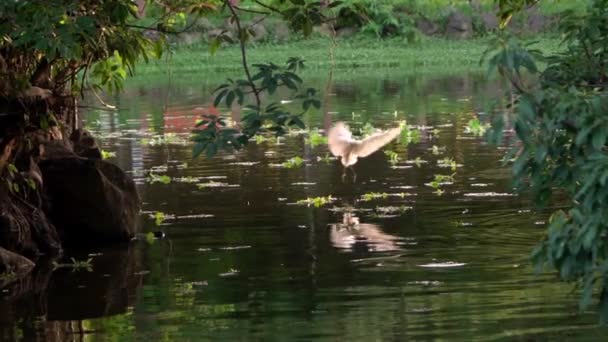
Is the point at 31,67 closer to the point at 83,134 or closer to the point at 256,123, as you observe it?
the point at 83,134

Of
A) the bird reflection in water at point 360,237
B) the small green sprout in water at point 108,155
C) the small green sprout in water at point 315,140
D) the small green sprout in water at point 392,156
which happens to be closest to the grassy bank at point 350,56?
the small green sprout in water at point 315,140

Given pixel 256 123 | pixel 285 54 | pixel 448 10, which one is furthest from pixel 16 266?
pixel 448 10

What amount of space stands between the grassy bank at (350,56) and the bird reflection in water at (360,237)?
28730 mm

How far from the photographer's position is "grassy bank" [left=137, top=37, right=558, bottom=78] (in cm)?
4406

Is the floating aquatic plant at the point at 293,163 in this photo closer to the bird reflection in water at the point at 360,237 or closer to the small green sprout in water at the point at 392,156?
the small green sprout in water at the point at 392,156

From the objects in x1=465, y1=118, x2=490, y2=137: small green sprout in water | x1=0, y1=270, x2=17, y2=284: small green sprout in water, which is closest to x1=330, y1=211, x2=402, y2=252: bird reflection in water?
x1=0, y1=270, x2=17, y2=284: small green sprout in water

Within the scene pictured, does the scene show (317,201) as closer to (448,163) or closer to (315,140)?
(448,163)

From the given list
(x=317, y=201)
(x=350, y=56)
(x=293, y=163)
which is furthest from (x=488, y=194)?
(x=350, y=56)

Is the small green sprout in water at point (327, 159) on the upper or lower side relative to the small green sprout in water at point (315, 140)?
lower

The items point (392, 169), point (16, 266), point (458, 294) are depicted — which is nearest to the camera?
point (458, 294)

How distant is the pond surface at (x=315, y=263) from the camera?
957cm

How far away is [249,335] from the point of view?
9.30 meters

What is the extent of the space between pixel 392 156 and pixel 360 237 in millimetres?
6531

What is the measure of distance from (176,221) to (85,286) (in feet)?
11.1
